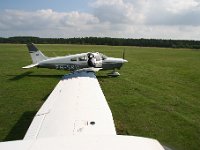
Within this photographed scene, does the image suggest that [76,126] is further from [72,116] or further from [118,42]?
[118,42]

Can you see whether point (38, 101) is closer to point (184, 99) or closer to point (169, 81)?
point (184, 99)

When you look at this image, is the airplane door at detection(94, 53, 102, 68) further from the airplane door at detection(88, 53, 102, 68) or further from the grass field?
the grass field

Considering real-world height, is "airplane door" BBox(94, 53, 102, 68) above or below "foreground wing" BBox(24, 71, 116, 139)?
below

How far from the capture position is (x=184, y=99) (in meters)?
11.9

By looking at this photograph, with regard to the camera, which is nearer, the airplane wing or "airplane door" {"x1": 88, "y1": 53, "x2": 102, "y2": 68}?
the airplane wing

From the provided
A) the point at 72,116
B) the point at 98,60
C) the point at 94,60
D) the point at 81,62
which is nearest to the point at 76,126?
the point at 72,116

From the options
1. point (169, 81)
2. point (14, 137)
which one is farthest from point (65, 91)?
point (169, 81)

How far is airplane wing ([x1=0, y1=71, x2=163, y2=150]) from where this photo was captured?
7.77 ft

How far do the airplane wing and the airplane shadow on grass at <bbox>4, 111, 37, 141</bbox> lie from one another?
5.81 ft

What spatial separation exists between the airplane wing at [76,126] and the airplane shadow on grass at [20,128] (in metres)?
1.77

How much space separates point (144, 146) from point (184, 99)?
1008 cm

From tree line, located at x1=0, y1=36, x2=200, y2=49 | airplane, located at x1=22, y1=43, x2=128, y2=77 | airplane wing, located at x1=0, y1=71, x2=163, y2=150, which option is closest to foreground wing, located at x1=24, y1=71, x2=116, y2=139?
airplane wing, located at x1=0, y1=71, x2=163, y2=150

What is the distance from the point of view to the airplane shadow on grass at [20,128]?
7336 mm

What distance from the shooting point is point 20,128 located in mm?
8000
